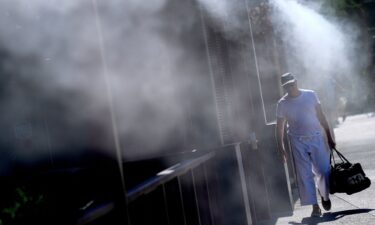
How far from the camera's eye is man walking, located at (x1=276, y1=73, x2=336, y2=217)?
254 inches

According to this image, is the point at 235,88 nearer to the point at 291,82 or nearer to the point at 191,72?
the point at 291,82

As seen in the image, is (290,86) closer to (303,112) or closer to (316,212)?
(303,112)

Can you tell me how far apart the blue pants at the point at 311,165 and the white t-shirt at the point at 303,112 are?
0.09 m

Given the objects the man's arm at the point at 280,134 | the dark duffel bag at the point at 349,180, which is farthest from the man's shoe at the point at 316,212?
the man's arm at the point at 280,134

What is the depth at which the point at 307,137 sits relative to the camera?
6.49 m

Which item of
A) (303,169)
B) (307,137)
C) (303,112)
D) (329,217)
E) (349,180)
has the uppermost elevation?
(303,112)

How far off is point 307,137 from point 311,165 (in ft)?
1.16

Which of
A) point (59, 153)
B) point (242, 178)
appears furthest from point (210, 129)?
point (59, 153)

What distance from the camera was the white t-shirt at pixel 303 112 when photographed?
→ 21.2ft

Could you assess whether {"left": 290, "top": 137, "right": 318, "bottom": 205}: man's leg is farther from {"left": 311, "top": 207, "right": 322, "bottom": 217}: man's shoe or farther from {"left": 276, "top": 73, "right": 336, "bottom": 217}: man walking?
{"left": 311, "top": 207, "right": 322, "bottom": 217}: man's shoe

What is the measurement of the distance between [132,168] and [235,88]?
3.07 meters

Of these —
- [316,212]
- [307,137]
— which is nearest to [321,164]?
[307,137]

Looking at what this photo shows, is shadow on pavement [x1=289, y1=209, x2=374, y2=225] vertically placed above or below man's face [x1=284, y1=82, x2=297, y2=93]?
below

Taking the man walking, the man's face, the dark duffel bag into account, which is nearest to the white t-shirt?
the man walking
